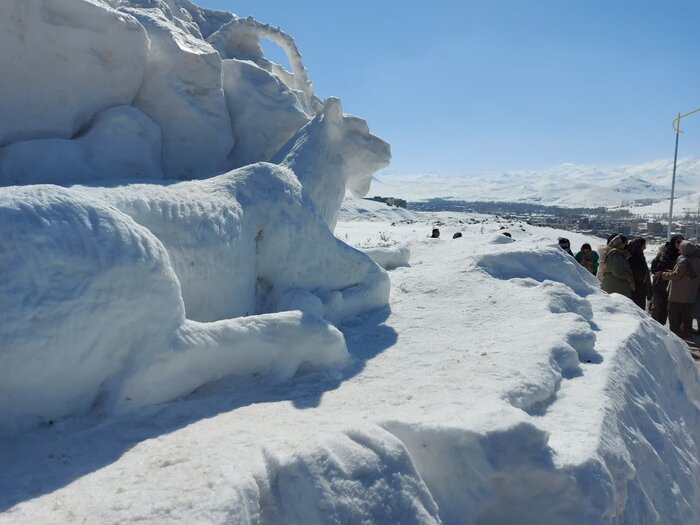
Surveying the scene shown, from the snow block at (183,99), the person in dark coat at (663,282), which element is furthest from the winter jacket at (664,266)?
the snow block at (183,99)

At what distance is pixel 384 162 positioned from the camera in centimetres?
554

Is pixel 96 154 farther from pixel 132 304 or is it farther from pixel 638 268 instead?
pixel 638 268

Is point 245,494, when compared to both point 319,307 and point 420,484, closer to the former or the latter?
point 420,484

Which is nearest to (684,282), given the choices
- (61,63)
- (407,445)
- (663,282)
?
(663,282)

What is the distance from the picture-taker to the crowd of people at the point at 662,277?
23.0 feet

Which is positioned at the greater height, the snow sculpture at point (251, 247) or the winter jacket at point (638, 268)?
the snow sculpture at point (251, 247)

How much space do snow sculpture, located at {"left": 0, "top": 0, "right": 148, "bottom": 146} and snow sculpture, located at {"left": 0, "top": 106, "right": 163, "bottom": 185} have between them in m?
0.19

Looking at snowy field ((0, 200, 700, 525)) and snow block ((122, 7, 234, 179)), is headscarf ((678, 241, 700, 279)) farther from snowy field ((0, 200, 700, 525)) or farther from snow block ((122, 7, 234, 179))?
snow block ((122, 7, 234, 179))

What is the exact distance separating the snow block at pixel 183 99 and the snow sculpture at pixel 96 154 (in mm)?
290

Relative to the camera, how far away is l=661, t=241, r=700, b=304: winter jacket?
6988 millimetres

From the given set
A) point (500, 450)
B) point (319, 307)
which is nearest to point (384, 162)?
point (319, 307)

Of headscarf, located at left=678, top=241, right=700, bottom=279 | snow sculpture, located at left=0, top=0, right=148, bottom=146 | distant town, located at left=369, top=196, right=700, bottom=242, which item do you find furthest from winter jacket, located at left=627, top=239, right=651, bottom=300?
distant town, located at left=369, top=196, right=700, bottom=242

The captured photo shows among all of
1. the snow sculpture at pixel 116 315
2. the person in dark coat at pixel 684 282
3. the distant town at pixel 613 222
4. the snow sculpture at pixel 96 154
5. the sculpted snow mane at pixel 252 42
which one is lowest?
the distant town at pixel 613 222

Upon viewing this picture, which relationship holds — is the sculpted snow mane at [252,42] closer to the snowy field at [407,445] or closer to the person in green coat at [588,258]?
the person in green coat at [588,258]
